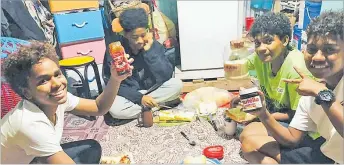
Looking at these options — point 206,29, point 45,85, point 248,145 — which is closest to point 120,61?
point 45,85

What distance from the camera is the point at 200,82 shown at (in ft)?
7.14

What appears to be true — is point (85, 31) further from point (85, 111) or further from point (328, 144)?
point (328, 144)

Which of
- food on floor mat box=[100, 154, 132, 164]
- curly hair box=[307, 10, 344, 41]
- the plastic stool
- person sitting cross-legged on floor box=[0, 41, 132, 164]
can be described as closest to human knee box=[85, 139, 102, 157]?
food on floor mat box=[100, 154, 132, 164]

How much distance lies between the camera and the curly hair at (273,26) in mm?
1346

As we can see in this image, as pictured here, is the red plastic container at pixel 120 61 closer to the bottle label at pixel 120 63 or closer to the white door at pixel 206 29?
the bottle label at pixel 120 63

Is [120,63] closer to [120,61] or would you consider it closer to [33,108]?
[120,61]

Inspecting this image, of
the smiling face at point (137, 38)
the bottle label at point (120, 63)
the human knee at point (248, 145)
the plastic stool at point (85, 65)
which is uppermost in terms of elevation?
the bottle label at point (120, 63)

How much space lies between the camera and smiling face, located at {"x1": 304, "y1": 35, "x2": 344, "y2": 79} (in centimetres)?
98

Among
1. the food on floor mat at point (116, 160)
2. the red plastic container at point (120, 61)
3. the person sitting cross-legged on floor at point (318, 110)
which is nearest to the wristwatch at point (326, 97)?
the person sitting cross-legged on floor at point (318, 110)

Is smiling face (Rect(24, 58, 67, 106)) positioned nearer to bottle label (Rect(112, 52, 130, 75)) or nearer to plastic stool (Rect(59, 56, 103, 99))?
bottle label (Rect(112, 52, 130, 75))

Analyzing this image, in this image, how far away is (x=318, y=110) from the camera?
1.06 meters

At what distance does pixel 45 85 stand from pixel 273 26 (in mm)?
804

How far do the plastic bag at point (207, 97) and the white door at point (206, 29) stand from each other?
0.81ft

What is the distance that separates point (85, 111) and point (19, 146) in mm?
300
